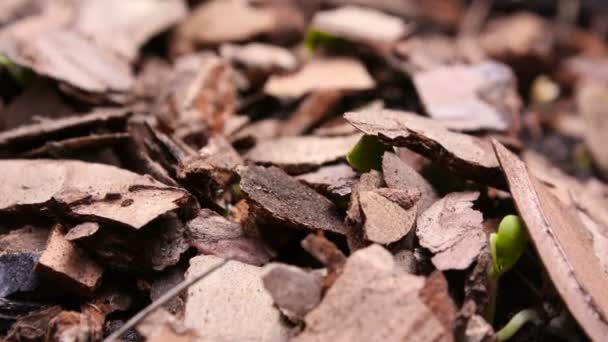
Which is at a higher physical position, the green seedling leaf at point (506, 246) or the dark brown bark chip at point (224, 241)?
the green seedling leaf at point (506, 246)

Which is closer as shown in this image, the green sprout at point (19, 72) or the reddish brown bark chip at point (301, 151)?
the reddish brown bark chip at point (301, 151)

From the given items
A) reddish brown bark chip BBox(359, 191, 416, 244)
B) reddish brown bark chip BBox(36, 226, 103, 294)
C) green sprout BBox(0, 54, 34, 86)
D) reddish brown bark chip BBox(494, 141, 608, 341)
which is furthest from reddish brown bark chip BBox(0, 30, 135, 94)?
reddish brown bark chip BBox(494, 141, 608, 341)

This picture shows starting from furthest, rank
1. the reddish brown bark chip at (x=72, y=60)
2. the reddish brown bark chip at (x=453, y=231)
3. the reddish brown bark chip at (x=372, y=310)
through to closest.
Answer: the reddish brown bark chip at (x=72, y=60)
the reddish brown bark chip at (x=453, y=231)
the reddish brown bark chip at (x=372, y=310)

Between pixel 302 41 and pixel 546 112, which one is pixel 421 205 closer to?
pixel 302 41

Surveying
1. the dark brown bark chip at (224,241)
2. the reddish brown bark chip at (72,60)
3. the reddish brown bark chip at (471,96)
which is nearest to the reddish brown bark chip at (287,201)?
the dark brown bark chip at (224,241)

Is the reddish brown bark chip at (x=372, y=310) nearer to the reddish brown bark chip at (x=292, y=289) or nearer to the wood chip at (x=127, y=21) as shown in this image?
the reddish brown bark chip at (x=292, y=289)

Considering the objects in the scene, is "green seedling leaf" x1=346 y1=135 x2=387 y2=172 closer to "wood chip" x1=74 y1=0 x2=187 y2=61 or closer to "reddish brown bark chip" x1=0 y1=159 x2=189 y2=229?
"reddish brown bark chip" x1=0 y1=159 x2=189 y2=229

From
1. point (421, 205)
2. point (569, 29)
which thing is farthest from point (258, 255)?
point (569, 29)
